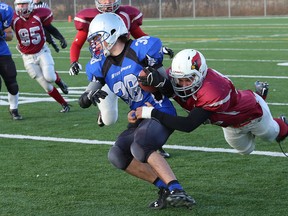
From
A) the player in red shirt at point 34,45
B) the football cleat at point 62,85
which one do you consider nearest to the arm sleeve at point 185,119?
the player in red shirt at point 34,45

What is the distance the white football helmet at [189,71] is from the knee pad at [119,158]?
582 mm

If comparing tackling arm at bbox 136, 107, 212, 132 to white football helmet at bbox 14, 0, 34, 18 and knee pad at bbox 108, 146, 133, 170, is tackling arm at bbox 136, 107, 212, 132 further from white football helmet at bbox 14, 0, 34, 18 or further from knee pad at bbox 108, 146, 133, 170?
white football helmet at bbox 14, 0, 34, 18

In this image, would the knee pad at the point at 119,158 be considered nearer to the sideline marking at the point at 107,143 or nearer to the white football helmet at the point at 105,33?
the white football helmet at the point at 105,33

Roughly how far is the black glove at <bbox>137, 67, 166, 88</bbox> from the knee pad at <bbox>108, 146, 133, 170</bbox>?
534 millimetres

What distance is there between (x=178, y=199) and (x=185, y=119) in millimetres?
522

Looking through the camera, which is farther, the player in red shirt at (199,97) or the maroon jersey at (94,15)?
the maroon jersey at (94,15)

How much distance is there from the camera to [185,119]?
5168mm

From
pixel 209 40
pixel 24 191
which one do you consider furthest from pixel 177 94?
pixel 209 40

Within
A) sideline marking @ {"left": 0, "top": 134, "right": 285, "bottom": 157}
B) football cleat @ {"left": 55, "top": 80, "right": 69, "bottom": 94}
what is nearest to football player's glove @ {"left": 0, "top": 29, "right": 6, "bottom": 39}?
football cleat @ {"left": 55, "top": 80, "right": 69, "bottom": 94}

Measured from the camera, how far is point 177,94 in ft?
17.8

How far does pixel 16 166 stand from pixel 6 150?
787 mm

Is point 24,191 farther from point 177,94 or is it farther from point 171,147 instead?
point 171,147

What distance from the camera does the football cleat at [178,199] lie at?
200 inches

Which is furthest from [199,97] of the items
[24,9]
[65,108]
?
[24,9]
